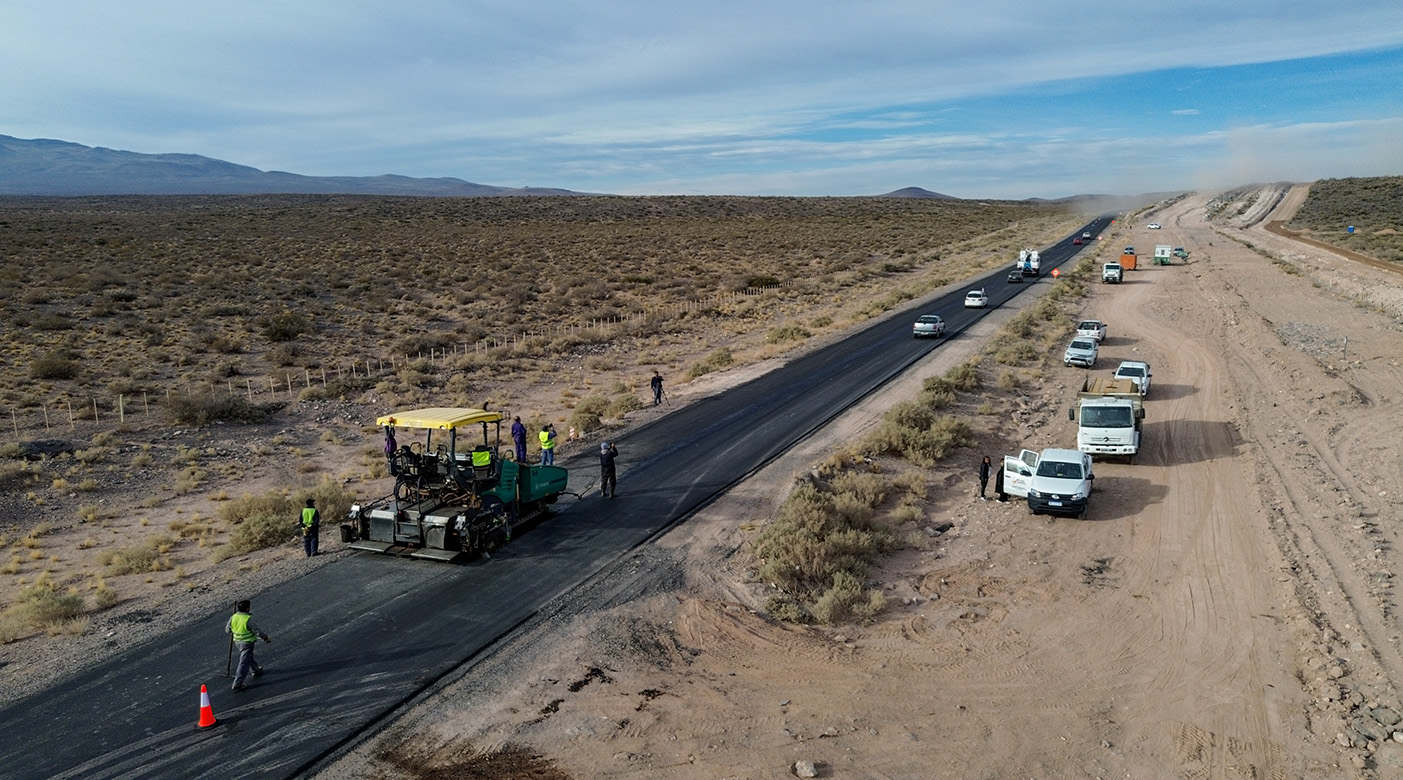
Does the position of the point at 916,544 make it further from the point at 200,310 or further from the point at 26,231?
the point at 26,231

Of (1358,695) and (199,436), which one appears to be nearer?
(1358,695)

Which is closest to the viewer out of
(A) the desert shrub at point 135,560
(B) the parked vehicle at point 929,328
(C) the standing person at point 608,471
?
(A) the desert shrub at point 135,560

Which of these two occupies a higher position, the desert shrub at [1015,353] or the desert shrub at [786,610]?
the desert shrub at [1015,353]

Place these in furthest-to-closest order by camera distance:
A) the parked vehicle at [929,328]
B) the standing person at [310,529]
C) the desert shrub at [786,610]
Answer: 1. the parked vehicle at [929,328]
2. the standing person at [310,529]
3. the desert shrub at [786,610]

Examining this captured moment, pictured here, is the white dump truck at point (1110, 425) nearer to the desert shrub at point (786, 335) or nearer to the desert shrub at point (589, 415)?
the desert shrub at point (589, 415)

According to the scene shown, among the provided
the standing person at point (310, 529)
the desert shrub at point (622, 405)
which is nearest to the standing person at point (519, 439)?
the standing person at point (310, 529)

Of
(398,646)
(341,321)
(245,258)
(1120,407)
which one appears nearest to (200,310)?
(341,321)

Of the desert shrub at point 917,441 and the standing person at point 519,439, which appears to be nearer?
the standing person at point 519,439
